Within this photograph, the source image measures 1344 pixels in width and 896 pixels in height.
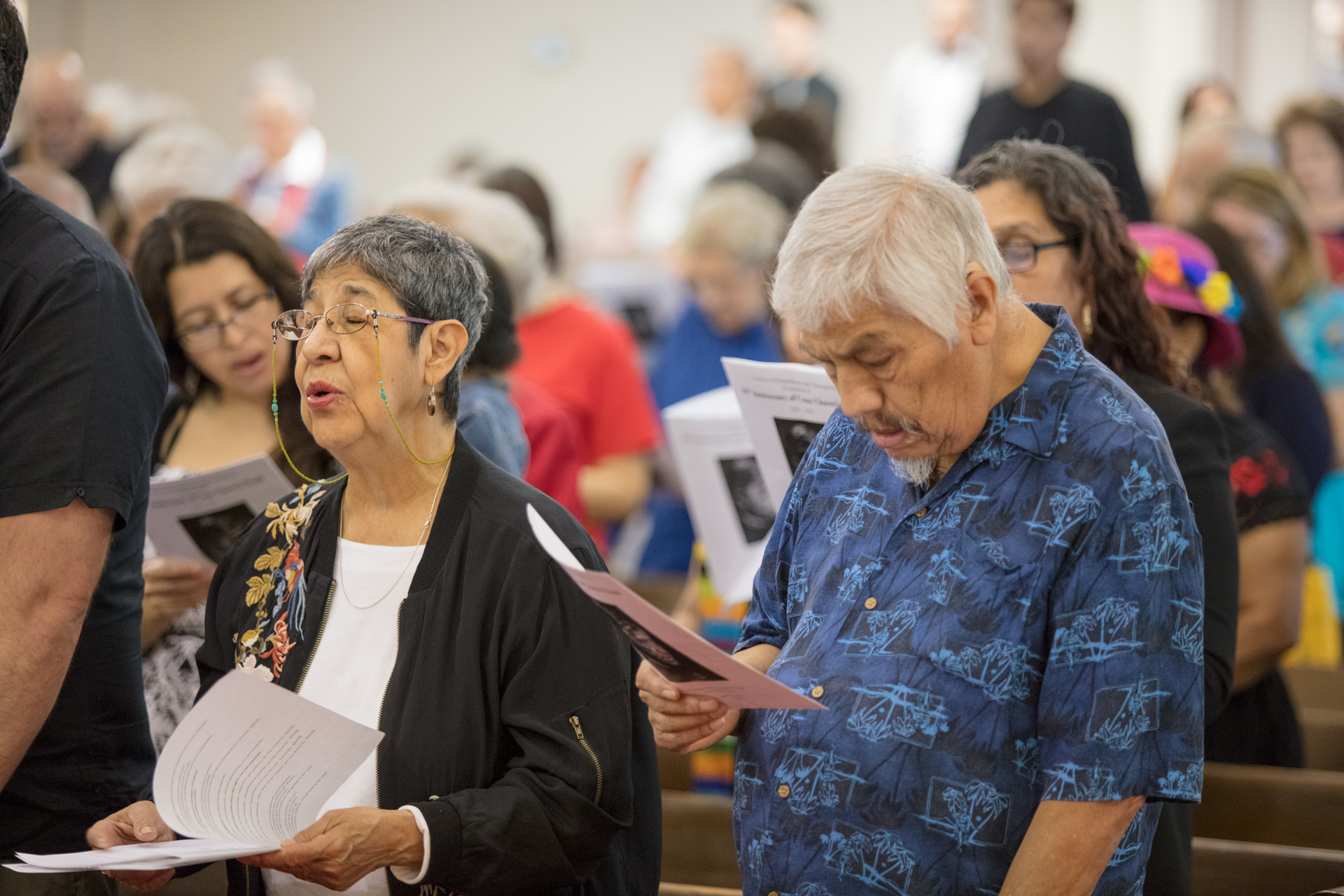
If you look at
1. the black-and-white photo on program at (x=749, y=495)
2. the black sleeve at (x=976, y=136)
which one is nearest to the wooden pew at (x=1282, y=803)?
the black-and-white photo on program at (x=749, y=495)

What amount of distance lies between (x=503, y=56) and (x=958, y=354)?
11589mm

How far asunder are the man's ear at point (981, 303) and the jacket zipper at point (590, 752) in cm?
75

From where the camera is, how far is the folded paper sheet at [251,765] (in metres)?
1.73

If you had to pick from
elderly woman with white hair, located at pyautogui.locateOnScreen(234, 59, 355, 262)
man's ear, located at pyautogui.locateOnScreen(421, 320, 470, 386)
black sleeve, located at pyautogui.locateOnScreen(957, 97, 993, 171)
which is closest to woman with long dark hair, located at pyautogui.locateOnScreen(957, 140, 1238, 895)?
man's ear, located at pyautogui.locateOnScreen(421, 320, 470, 386)

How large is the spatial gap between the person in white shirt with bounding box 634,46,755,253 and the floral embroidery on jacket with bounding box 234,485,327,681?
6107 millimetres

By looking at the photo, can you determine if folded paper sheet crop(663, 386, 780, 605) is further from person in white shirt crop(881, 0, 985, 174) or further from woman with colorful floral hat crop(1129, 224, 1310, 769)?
person in white shirt crop(881, 0, 985, 174)

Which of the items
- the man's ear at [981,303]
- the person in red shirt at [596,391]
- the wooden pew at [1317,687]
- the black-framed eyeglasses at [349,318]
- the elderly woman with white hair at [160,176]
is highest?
the man's ear at [981,303]

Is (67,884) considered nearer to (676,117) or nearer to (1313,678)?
(1313,678)

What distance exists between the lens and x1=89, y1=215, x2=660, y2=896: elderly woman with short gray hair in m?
1.84

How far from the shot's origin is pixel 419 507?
2.05 m

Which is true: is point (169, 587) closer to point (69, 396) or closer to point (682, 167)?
point (69, 396)

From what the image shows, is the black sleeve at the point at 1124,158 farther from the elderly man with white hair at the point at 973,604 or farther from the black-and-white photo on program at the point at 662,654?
the black-and-white photo on program at the point at 662,654

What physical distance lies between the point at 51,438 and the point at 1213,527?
1669 millimetres

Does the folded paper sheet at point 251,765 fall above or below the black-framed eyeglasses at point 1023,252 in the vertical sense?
below
